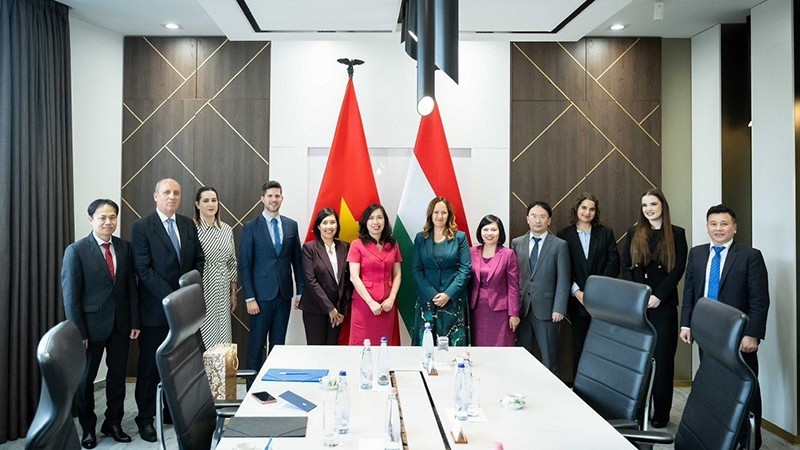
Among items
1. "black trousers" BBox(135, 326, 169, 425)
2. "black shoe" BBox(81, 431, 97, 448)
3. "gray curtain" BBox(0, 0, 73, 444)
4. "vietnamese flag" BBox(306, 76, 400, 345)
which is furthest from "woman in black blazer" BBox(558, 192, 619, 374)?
"gray curtain" BBox(0, 0, 73, 444)

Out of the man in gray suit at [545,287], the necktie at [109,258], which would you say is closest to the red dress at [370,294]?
the man in gray suit at [545,287]

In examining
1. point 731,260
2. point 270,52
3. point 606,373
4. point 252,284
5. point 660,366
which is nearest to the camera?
point 606,373

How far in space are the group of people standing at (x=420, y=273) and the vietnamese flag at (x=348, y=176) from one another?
9.9 inches

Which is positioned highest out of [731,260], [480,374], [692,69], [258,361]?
[692,69]

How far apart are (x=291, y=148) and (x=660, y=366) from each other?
3.55 metres

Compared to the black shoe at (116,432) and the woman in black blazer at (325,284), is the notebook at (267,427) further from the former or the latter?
the woman in black blazer at (325,284)

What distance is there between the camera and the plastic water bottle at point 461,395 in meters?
2.16

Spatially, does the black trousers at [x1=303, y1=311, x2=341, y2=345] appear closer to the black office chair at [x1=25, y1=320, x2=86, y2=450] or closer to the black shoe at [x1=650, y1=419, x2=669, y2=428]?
the black shoe at [x1=650, y1=419, x2=669, y2=428]

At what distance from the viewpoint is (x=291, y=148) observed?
5.34 m

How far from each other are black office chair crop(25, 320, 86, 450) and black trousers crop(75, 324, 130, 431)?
2462mm

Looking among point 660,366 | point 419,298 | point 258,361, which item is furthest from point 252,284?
point 660,366

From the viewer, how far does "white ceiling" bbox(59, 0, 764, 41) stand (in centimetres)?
355

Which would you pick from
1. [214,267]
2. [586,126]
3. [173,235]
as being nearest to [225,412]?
[173,235]

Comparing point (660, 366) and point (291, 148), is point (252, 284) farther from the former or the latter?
point (660, 366)
